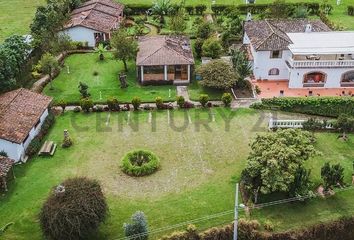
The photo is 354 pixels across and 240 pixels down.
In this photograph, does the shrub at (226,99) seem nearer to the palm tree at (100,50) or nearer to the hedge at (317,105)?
the hedge at (317,105)

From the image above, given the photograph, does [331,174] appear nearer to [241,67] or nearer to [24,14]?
[241,67]

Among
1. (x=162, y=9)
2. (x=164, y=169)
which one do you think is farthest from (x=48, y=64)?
(x=162, y=9)

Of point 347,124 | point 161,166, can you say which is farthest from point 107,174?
point 347,124

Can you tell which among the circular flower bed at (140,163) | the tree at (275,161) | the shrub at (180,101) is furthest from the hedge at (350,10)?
the circular flower bed at (140,163)

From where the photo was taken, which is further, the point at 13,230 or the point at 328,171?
the point at 328,171

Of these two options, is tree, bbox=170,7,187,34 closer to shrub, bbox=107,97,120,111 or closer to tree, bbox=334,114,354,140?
shrub, bbox=107,97,120,111

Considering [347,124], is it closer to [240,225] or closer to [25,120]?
[240,225]
